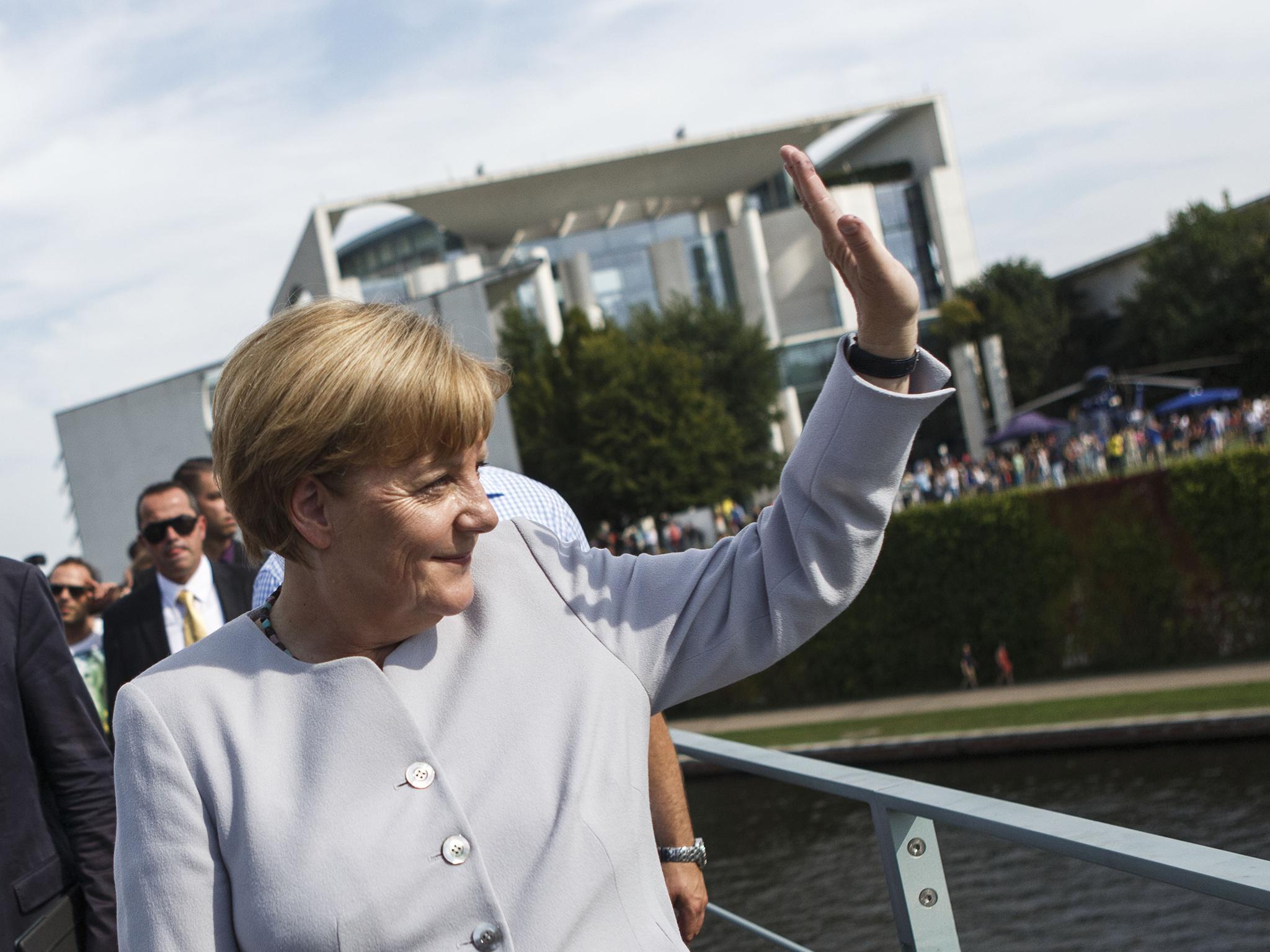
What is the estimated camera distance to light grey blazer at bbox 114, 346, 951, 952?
1430 millimetres

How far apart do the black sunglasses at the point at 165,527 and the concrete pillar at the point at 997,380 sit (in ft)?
176

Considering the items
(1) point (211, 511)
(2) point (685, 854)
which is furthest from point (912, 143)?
(2) point (685, 854)

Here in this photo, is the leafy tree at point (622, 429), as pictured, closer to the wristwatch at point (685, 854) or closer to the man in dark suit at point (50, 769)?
the man in dark suit at point (50, 769)

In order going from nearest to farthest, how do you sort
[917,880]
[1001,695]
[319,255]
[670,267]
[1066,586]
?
[917,880] < [1001,695] < [1066,586] < [319,255] < [670,267]

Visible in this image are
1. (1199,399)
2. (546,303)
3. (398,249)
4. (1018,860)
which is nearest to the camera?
(1018,860)

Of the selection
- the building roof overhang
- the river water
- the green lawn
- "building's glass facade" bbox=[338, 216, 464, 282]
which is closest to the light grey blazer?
the river water

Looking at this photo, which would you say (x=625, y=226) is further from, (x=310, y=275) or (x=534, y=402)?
(x=534, y=402)

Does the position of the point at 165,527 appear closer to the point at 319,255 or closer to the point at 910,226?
the point at 319,255

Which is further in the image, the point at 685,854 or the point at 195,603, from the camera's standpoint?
the point at 195,603

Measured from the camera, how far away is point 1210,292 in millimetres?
47562

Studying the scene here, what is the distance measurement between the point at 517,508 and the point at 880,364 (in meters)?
1.05

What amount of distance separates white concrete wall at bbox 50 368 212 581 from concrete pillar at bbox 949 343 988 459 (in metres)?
41.5

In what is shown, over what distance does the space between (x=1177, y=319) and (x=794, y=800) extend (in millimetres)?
37317

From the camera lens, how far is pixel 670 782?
6.91ft
